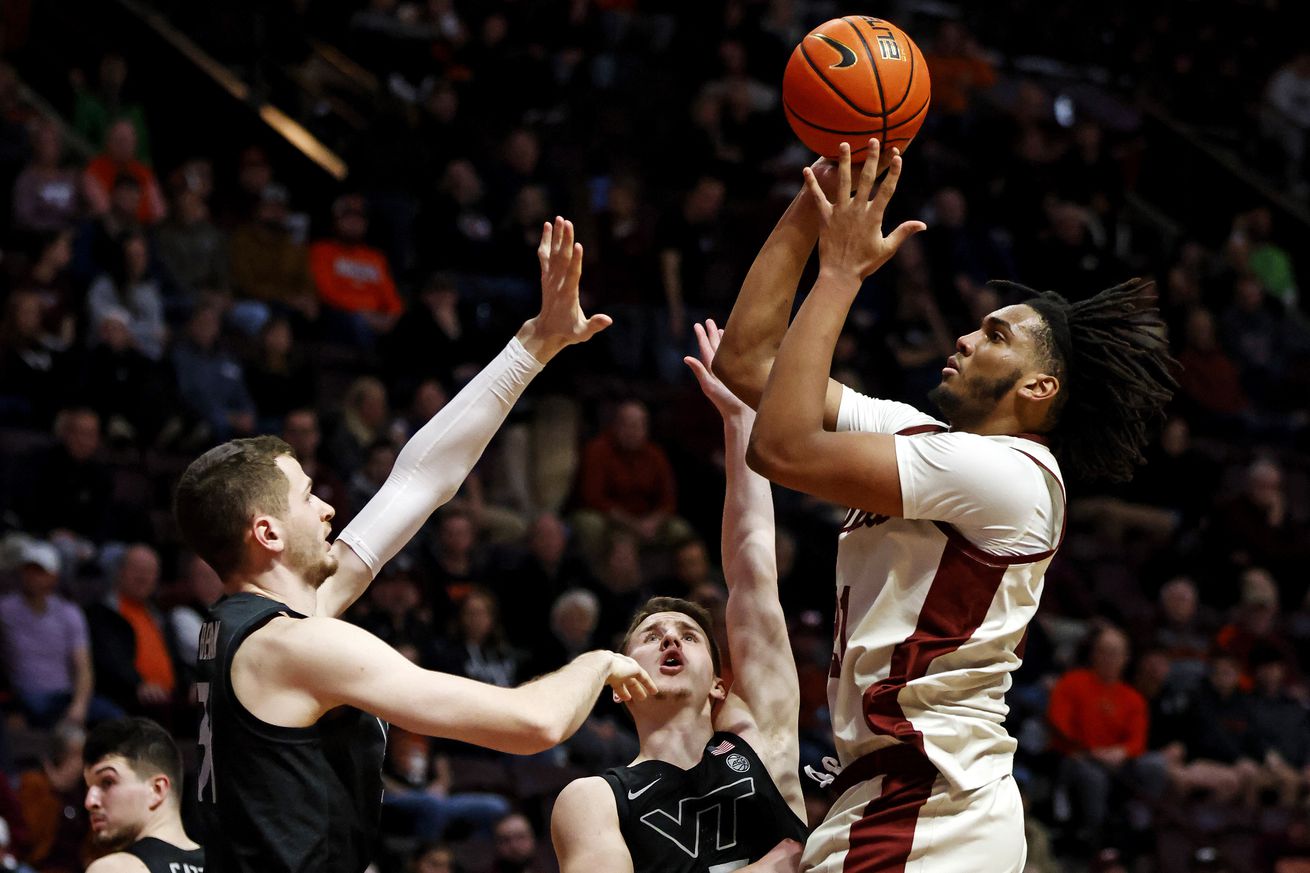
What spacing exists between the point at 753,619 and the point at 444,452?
954 millimetres

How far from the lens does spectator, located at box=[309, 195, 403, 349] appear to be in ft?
39.8

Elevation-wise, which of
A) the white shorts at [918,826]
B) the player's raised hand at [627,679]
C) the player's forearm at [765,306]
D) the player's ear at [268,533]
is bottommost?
the white shorts at [918,826]

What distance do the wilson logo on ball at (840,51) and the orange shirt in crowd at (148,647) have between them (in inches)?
236

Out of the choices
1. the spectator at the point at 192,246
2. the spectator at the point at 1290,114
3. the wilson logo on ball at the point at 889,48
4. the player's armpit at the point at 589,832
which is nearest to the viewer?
the wilson logo on ball at the point at 889,48

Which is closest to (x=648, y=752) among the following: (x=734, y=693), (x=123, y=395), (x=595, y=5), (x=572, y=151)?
(x=734, y=693)

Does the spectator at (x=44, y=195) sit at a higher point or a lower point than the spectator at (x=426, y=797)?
higher

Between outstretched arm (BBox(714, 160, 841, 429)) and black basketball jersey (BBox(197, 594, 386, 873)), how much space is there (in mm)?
1130

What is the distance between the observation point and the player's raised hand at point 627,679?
380 centimetres

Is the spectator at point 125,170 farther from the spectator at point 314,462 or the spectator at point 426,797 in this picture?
the spectator at point 426,797

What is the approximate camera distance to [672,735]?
188 inches

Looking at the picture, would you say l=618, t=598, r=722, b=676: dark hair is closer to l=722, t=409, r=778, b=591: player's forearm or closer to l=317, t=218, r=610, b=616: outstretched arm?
l=722, t=409, r=778, b=591: player's forearm

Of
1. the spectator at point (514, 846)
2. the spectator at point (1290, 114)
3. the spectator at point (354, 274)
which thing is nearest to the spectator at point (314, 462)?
the spectator at point (354, 274)

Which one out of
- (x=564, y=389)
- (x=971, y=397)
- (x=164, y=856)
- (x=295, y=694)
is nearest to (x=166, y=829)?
(x=164, y=856)

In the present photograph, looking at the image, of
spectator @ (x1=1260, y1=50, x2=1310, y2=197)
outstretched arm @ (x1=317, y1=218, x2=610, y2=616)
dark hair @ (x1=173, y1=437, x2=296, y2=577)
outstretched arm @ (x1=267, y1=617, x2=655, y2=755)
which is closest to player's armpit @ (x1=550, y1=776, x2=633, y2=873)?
outstretched arm @ (x1=317, y1=218, x2=610, y2=616)
